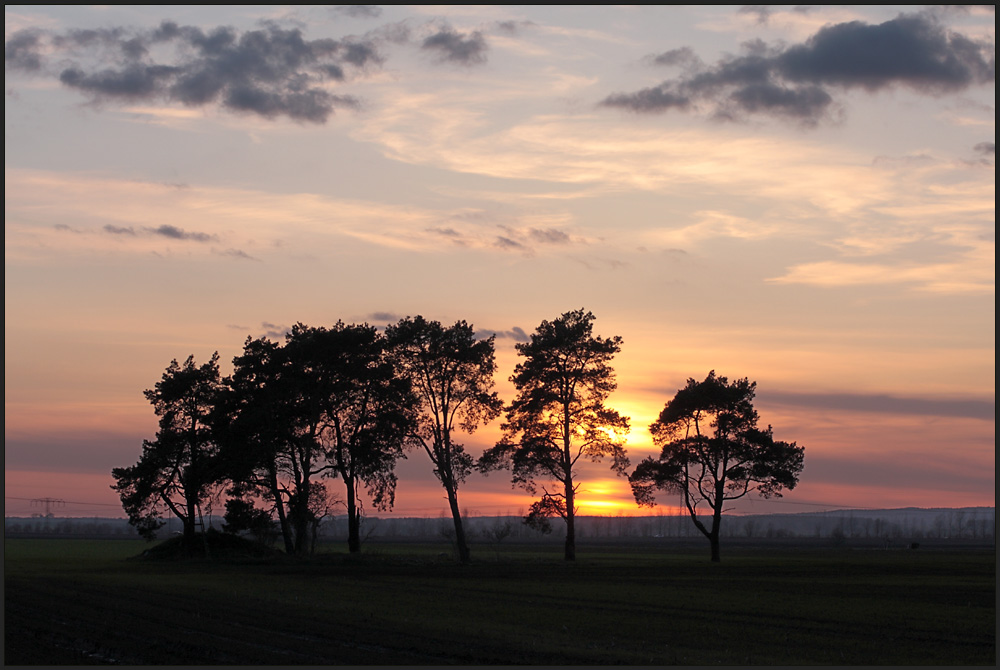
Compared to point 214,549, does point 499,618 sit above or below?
above

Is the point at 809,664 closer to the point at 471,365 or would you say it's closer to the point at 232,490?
the point at 471,365

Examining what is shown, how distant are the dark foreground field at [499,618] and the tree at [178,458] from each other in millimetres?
13579

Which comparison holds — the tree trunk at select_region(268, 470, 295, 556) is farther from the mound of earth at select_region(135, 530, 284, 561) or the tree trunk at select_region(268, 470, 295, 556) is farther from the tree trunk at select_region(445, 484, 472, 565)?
the tree trunk at select_region(445, 484, 472, 565)

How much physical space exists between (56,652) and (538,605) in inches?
693

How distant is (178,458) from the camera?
6912 cm

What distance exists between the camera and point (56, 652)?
2395 centimetres

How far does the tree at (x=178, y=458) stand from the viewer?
6769cm

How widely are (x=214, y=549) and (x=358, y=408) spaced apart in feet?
47.5

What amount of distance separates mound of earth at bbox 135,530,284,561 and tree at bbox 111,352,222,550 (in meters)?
0.64

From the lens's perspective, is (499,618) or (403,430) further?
(403,430)

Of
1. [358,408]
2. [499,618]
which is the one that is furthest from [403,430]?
[499,618]

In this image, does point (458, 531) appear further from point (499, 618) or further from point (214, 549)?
point (499, 618)

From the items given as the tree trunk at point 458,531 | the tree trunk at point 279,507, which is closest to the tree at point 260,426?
the tree trunk at point 279,507

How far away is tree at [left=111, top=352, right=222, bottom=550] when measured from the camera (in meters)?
67.7
